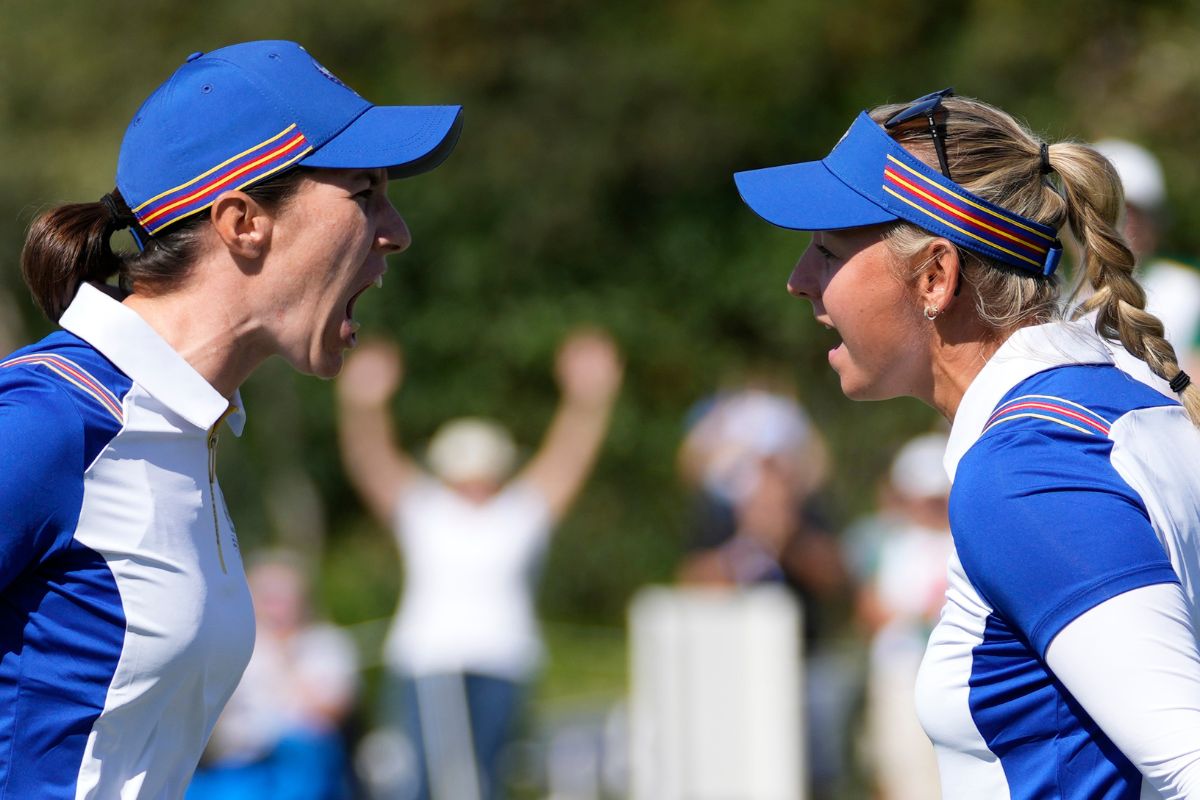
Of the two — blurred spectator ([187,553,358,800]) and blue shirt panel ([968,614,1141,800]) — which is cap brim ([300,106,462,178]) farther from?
blurred spectator ([187,553,358,800])

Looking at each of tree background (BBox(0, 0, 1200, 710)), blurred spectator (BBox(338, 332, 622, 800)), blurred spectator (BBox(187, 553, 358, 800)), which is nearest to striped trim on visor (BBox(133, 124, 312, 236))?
blurred spectator (BBox(187, 553, 358, 800))

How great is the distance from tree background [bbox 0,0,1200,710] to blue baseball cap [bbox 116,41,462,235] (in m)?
12.5

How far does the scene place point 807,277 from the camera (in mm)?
2449

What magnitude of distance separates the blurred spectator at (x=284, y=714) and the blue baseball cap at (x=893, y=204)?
16.0 ft

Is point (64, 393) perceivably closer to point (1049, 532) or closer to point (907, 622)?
point (1049, 532)

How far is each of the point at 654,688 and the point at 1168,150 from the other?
962 centimetres

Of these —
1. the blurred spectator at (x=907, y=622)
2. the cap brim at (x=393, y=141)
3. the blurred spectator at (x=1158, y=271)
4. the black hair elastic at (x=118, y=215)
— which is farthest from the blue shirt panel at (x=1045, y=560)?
the blurred spectator at (x=907, y=622)

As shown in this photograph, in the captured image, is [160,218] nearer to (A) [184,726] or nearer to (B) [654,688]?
(A) [184,726]

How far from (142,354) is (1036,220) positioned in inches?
53.3

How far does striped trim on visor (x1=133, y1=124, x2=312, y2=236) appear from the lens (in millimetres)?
2348

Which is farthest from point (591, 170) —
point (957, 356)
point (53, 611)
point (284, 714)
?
point (53, 611)

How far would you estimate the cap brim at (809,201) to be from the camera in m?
2.30

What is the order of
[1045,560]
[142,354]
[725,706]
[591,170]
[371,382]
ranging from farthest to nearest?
[591,170]
[371,382]
[725,706]
[142,354]
[1045,560]

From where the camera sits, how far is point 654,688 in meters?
7.39
